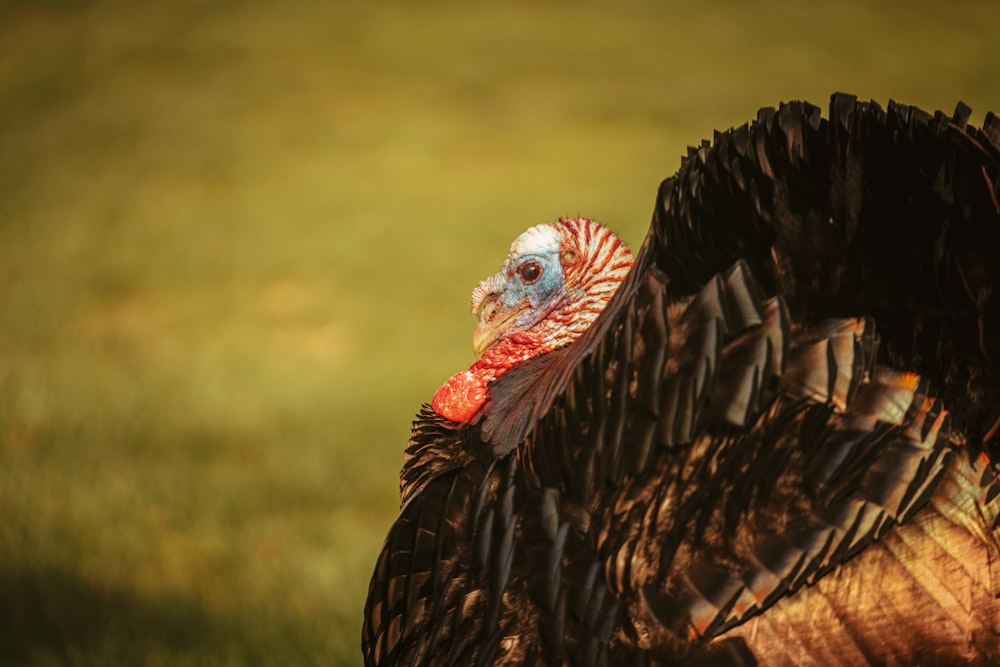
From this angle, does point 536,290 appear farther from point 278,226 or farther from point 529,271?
point 278,226

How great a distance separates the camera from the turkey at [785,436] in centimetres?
141

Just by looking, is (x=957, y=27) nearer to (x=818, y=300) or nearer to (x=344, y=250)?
(x=344, y=250)

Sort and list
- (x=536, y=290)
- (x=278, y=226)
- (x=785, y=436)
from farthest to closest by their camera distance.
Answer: (x=278, y=226), (x=536, y=290), (x=785, y=436)

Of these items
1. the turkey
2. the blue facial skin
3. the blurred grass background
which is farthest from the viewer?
the blurred grass background

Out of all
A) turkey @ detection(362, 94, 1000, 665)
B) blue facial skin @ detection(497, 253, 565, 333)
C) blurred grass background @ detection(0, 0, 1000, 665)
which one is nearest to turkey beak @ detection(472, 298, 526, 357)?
blue facial skin @ detection(497, 253, 565, 333)

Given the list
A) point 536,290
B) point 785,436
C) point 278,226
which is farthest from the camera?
point 278,226

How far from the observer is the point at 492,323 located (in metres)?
2.30

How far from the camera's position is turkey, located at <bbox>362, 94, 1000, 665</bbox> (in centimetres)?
141

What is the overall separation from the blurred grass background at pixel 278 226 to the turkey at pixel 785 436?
1444mm

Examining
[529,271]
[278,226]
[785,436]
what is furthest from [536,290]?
[278,226]

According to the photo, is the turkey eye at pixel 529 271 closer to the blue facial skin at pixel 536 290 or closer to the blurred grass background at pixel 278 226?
the blue facial skin at pixel 536 290

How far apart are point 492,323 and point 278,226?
3955 mm

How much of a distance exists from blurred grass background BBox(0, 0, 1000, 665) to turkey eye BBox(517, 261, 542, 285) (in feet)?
3.63

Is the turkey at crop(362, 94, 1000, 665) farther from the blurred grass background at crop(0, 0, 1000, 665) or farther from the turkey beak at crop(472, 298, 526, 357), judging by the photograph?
the blurred grass background at crop(0, 0, 1000, 665)
